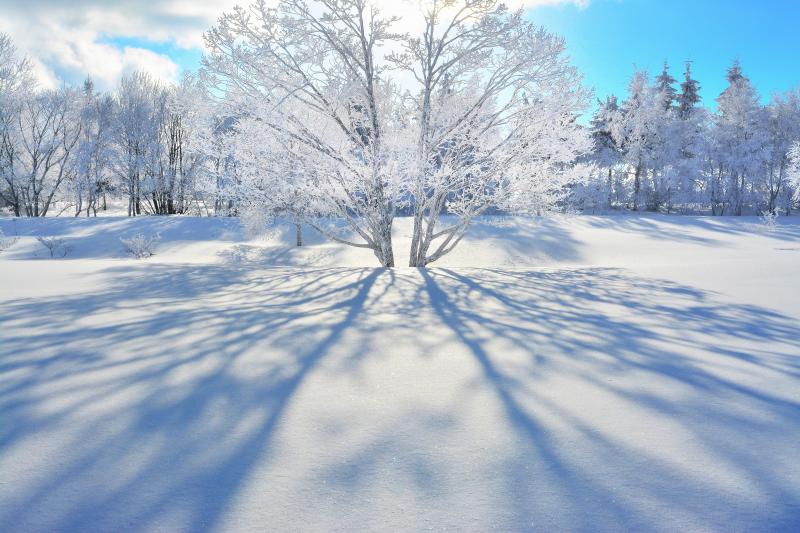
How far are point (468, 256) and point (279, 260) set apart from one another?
725 cm

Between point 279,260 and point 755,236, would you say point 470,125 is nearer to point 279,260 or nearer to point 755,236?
point 279,260

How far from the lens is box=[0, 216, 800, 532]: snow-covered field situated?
159cm

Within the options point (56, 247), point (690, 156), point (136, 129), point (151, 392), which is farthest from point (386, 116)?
point (690, 156)

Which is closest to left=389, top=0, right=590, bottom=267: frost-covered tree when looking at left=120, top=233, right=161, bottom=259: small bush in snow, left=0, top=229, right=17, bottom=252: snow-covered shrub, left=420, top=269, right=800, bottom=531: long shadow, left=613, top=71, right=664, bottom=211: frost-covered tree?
left=420, top=269, right=800, bottom=531: long shadow

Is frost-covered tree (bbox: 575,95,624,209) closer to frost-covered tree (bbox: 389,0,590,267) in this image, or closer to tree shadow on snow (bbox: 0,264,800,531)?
frost-covered tree (bbox: 389,0,590,267)

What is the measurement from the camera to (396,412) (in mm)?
2314

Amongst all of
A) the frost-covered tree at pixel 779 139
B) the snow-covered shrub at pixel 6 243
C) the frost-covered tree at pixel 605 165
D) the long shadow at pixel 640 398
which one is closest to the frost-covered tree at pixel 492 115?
the long shadow at pixel 640 398

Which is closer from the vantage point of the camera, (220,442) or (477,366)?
(220,442)

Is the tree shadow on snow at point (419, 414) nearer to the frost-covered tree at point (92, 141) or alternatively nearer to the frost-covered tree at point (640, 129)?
the frost-covered tree at point (92, 141)

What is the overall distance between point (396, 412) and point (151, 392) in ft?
4.40

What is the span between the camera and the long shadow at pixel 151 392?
161cm

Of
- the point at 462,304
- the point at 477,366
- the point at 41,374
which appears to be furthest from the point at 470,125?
the point at 41,374

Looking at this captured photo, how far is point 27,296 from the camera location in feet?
16.1

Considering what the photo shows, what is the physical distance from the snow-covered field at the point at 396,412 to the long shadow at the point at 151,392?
0.01 m
